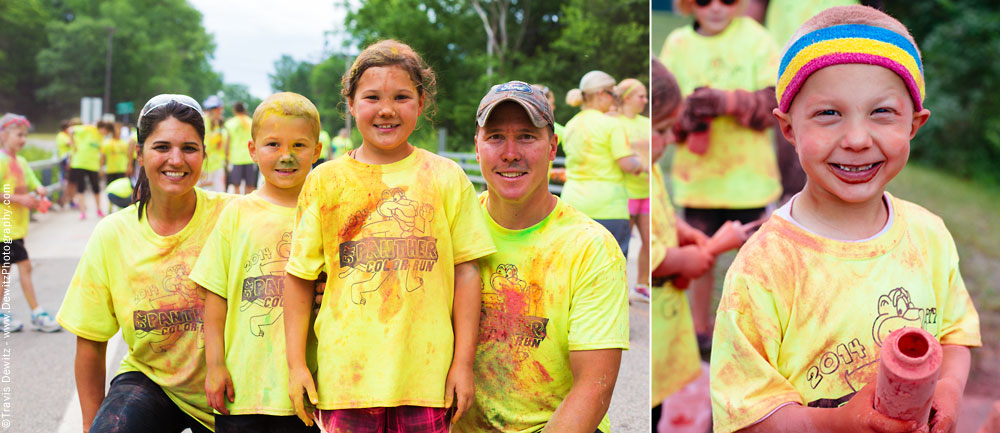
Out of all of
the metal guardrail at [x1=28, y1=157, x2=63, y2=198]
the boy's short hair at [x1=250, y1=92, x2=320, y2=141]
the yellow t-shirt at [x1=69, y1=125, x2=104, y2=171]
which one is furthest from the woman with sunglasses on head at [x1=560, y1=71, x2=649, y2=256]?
the metal guardrail at [x1=28, y1=157, x2=63, y2=198]

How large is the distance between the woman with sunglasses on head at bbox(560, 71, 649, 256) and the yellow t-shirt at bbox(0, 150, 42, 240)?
175 inches

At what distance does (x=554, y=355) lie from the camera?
2371 mm

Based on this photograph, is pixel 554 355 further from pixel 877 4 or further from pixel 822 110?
pixel 877 4

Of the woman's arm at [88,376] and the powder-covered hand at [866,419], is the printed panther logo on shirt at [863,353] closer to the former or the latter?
the powder-covered hand at [866,419]

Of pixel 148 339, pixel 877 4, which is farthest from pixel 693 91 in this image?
pixel 148 339

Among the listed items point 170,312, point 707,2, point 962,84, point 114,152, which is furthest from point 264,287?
point 114,152

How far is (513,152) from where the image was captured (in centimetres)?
235

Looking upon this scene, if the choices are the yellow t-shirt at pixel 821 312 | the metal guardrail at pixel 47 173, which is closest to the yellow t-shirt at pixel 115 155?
the metal guardrail at pixel 47 173

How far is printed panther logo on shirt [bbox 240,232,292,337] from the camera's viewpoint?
2.62 meters

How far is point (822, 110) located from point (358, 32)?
25034 millimetres

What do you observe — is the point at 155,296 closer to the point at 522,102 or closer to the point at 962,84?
the point at 522,102

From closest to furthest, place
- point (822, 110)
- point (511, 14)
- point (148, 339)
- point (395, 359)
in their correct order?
1. point (822, 110)
2. point (395, 359)
3. point (148, 339)
4. point (511, 14)

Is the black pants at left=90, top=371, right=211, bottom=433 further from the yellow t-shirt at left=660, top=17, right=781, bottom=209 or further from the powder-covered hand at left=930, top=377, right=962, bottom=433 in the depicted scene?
the yellow t-shirt at left=660, top=17, right=781, bottom=209

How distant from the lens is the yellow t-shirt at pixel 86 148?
12898mm
